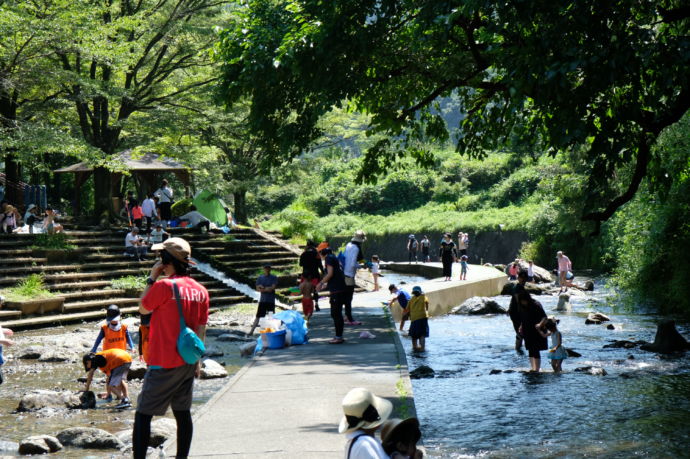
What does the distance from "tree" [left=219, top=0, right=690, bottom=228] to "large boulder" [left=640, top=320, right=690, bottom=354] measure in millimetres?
3050

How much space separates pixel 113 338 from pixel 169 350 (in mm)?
4873

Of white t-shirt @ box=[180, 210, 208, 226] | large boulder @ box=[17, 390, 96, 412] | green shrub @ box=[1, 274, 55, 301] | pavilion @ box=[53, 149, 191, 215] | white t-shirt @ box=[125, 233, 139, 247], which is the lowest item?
large boulder @ box=[17, 390, 96, 412]

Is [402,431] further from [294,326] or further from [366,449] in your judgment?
[294,326]

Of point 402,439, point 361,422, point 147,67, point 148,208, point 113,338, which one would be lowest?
point 113,338

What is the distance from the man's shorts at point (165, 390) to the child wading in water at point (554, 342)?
23.5 ft

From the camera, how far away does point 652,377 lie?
39.5 feet

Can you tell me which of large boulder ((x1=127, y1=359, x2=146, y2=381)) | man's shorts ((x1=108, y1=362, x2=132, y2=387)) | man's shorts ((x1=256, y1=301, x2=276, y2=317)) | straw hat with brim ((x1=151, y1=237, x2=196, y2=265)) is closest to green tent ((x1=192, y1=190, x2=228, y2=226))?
man's shorts ((x1=256, y1=301, x2=276, y2=317))

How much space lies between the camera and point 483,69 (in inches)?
516

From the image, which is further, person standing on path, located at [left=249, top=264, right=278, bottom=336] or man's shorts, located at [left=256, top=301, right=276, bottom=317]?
man's shorts, located at [left=256, top=301, right=276, bottom=317]

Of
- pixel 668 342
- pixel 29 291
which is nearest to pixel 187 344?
pixel 668 342

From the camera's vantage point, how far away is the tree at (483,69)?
328 inches

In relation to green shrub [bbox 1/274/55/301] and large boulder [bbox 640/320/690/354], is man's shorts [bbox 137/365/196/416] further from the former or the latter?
green shrub [bbox 1/274/55/301]

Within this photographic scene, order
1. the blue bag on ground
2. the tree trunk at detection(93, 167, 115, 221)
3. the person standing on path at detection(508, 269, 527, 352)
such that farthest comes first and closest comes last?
1. the tree trunk at detection(93, 167, 115, 221)
2. the blue bag on ground
3. the person standing on path at detection(508, 269, 527, 352)

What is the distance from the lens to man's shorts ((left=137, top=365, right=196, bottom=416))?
5887 mm
